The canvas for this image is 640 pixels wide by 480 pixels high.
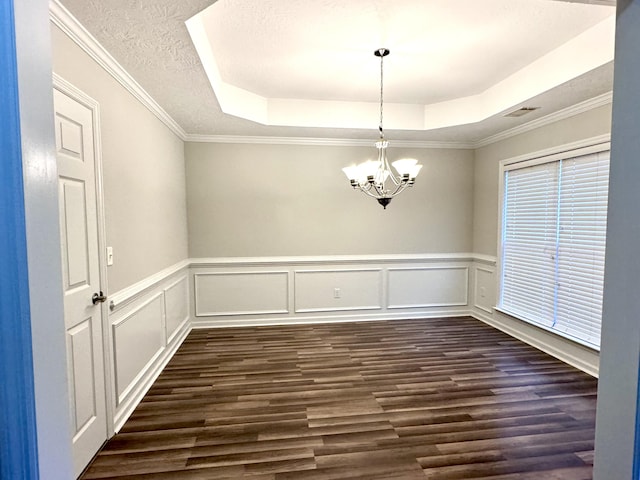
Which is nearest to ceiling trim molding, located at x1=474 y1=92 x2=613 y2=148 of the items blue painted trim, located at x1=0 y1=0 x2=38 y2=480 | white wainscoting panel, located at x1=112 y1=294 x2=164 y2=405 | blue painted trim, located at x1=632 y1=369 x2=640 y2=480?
blue painted trim, located at x1=632 y1=369 x2=640 y2=480

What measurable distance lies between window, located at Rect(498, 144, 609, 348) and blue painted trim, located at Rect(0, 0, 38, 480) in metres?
3.71

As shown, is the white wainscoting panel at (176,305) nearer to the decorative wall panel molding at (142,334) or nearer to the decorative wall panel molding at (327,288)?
the decorative wall panel molding at (142,334)

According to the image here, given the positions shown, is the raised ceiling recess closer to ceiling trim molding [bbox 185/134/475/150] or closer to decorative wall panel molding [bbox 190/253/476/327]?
ceiling trim molding [bbox 185/134/475/150]

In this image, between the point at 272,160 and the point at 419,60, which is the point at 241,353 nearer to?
the point at 272,160

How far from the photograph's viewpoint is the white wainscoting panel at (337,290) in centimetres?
427

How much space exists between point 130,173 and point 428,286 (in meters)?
3.82

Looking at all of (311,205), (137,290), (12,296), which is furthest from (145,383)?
(311,205)

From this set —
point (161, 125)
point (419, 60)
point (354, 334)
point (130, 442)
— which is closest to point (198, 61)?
point (161, 125)

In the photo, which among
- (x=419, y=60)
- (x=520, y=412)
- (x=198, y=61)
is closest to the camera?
(x=198, y=61)

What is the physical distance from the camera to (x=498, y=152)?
4.02 metres

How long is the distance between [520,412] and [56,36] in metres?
3.68

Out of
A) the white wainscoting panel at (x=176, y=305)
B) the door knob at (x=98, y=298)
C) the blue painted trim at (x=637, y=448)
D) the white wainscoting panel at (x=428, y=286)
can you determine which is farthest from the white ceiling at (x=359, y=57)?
the white wainscoting panel at (x=428, y=286)

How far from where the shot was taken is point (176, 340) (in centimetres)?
347

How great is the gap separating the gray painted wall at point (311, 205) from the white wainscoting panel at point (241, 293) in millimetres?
292
